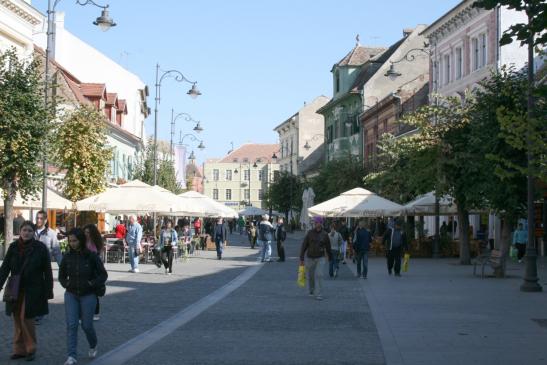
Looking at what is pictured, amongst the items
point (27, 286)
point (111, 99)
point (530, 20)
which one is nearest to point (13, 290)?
point (27, 286)

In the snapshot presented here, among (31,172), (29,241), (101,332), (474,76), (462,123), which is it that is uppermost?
(474,76)

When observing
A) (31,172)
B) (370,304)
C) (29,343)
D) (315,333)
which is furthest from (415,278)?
(29,343)

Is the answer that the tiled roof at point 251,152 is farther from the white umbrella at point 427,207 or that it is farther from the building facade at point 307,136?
the white umbrella at point 427,207

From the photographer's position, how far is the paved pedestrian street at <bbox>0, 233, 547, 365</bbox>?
1147cm

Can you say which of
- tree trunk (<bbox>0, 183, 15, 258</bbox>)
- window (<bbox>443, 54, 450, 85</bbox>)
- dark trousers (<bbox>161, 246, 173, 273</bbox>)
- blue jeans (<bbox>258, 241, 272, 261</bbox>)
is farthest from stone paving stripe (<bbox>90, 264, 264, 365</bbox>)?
window (<bbox>443, 54, 450, 85</bbox>)

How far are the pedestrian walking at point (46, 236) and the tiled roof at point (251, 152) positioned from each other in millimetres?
149130

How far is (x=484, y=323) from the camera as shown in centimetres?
1498

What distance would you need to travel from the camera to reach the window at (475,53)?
48.5 metres

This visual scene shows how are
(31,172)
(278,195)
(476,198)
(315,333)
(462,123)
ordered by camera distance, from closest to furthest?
(315,333), (31,172), (476,198), (462,123), (278,195)

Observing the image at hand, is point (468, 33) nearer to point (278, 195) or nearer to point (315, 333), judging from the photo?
point (315, 333)

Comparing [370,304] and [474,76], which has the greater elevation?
[474,76]

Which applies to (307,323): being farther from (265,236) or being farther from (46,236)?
(265,236)

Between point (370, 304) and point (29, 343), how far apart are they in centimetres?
891

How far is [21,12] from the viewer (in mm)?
37062
